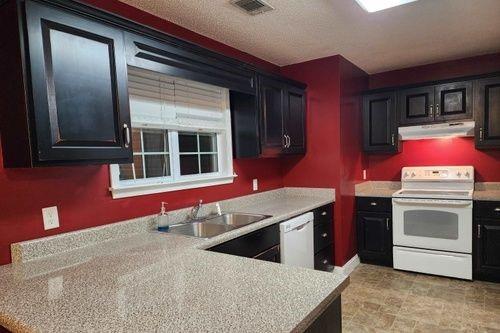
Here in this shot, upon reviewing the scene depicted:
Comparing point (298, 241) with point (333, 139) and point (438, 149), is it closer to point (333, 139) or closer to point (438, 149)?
point (333, 139)

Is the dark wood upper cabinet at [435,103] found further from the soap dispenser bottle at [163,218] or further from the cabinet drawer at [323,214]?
the soap dispenser bottle at [163,218]

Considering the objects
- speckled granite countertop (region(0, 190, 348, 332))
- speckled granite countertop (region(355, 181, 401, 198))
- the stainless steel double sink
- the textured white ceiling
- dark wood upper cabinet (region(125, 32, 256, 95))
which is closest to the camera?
speckled granite countertop (region(0, 190, 348, 332))

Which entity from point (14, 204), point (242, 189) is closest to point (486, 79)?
point (242, 189)

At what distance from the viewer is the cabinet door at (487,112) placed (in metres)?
3.25

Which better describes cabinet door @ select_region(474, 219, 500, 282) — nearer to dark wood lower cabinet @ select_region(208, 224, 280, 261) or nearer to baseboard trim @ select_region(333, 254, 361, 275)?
baseboard trim @ select_region(333, 254, 361, 275)

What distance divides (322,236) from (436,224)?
49.6 inches

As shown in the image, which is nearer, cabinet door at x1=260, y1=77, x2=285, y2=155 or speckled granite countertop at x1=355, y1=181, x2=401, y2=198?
cabinet door at x1=260, y1=77, x2=285, y2=155

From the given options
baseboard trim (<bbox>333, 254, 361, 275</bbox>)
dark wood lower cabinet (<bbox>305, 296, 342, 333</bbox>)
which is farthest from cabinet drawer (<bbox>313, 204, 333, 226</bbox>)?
dark wood lower cabinet (<bbox>305, 296, 342, 333</bbox>)

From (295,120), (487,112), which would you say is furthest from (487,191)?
(295,120)

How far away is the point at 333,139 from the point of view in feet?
11.3

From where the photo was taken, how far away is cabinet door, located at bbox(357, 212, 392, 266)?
3656 mm

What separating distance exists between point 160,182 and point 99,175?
51 cm

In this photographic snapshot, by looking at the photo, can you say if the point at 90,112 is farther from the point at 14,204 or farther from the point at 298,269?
the point at 298,269

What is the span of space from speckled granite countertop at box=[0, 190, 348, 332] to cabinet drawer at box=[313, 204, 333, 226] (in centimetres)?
170
